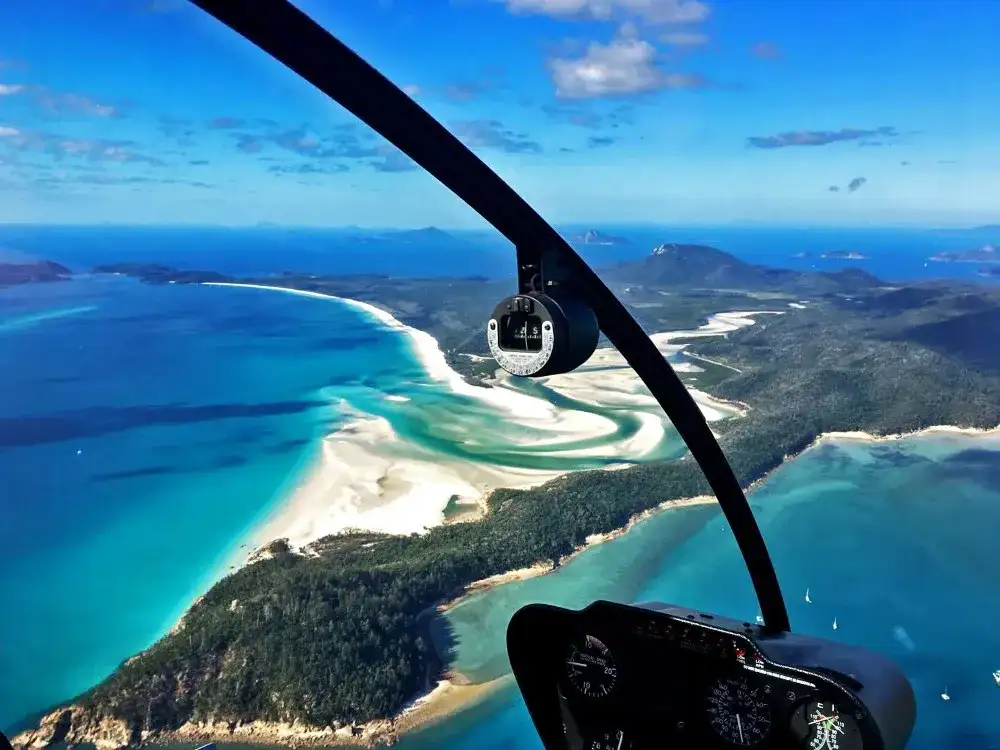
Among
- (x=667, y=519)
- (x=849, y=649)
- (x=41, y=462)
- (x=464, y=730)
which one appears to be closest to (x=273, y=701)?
(x=464, y=730)

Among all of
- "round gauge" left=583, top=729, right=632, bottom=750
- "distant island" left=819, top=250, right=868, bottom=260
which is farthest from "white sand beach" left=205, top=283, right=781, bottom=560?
"distant island" left=819, top=250, right=868, bottom=260

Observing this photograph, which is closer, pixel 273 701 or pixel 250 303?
pixel 273 701

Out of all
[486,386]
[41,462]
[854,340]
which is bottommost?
[41,462]

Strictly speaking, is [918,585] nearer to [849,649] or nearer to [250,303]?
[849,649]

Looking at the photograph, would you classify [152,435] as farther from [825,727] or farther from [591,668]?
[825,727]

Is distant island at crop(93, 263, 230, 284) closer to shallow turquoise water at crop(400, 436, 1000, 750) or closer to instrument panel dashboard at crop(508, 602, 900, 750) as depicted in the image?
shallow turquoise water at crop(400, 436, 1000, 750)

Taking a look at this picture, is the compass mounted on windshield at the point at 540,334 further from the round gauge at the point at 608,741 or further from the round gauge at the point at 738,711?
the round gauge at the point at 608,741
